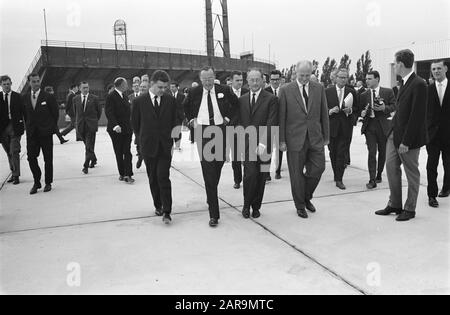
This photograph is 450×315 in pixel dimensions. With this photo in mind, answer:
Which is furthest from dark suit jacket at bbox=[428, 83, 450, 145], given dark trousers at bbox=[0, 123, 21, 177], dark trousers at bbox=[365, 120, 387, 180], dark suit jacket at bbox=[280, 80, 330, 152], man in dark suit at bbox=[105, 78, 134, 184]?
dark trousers at bbox=[0, 123, 21, 177]

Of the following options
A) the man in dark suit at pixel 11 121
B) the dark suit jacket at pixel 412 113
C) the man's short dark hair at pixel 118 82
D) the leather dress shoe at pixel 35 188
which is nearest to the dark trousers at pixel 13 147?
the man in dark suit at pixel 11 121

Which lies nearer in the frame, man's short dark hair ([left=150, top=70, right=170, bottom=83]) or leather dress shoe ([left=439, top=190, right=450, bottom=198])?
man's short dark hair ([left=150, top=70, right=170, bottom=83])

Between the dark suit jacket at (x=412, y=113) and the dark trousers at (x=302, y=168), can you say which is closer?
the dark suit jacket at (x=412, y=113)

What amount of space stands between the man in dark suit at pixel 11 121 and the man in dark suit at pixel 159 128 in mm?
2963

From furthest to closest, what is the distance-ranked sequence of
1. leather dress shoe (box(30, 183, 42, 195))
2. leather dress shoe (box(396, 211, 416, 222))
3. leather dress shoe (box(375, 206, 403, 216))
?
leather dress shoe (box(30, 183, 42, 195))
leather dress shoe (box(375, 206, 403, 216))
leather dress shoe (box(396, 211, 416, 222))

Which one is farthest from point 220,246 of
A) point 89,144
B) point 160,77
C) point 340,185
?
point 89,144

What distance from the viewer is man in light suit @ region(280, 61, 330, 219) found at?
521cm

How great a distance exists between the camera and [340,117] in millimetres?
6734

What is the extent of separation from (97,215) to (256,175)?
2.08 metres

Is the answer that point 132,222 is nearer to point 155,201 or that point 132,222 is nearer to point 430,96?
point 155,201

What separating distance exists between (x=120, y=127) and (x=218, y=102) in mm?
3064

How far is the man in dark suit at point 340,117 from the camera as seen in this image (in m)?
6.70

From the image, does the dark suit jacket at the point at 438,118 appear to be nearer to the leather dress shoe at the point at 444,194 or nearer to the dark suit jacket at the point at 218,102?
the leather dress shoe at the point at 444,194

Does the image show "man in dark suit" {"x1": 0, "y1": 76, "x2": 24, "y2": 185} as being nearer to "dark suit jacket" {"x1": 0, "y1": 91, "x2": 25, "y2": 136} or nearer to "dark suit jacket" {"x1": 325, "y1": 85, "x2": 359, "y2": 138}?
"dark suit jacket" {"x1": 0, "y1": 91, "x2": 25, "y2": 136}
